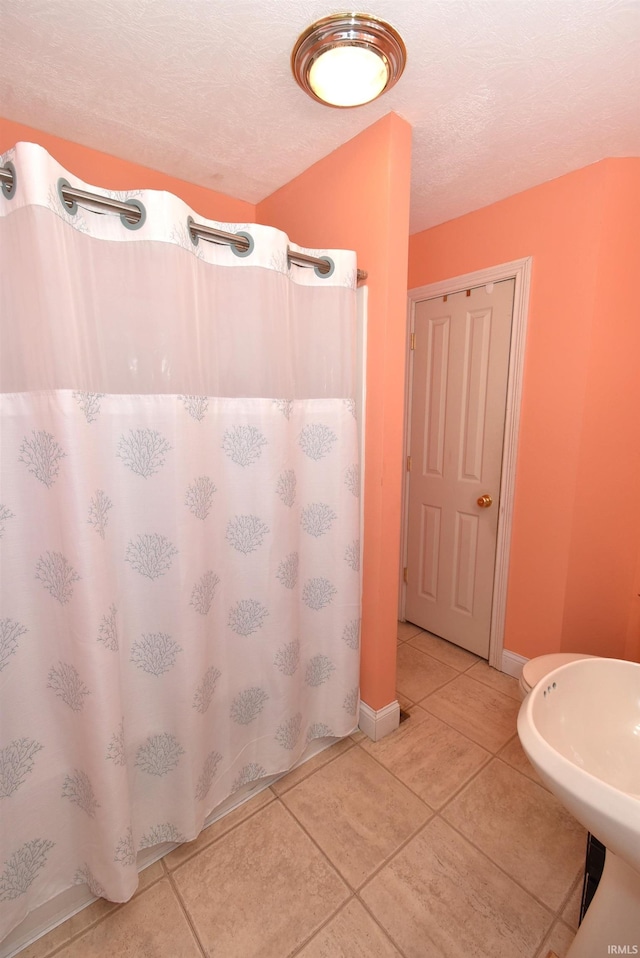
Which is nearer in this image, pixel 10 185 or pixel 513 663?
pixel 10 185

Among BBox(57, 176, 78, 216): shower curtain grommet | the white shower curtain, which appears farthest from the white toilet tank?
BBox(57, 176, 78, 216): shower curtain grommet

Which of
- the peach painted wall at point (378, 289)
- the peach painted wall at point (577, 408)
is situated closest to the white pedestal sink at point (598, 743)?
the peach painted wall at point (378, 289)

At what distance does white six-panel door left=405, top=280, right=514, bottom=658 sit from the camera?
204cm

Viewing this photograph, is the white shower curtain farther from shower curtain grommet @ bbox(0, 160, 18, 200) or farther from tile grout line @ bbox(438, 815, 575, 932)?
tile grout line @ bbox(438, 815, 575, 932)

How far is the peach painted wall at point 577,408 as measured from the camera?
1.65m

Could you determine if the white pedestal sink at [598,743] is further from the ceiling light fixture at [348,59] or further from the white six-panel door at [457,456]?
the ceiling light fixture at [348,59]

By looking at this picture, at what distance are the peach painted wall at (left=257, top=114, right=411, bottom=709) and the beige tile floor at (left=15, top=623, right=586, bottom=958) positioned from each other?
0.35 m

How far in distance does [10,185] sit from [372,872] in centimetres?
202

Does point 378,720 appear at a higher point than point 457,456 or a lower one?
lower

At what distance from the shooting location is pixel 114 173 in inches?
62.7

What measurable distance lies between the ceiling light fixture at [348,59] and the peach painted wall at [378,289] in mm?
246

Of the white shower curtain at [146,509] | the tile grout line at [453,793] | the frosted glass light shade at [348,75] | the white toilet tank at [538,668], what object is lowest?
the tile grout line at [453,793]

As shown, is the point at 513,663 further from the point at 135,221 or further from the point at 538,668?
the point at 135,221

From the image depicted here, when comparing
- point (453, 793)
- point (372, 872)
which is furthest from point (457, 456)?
point (372, 872)
